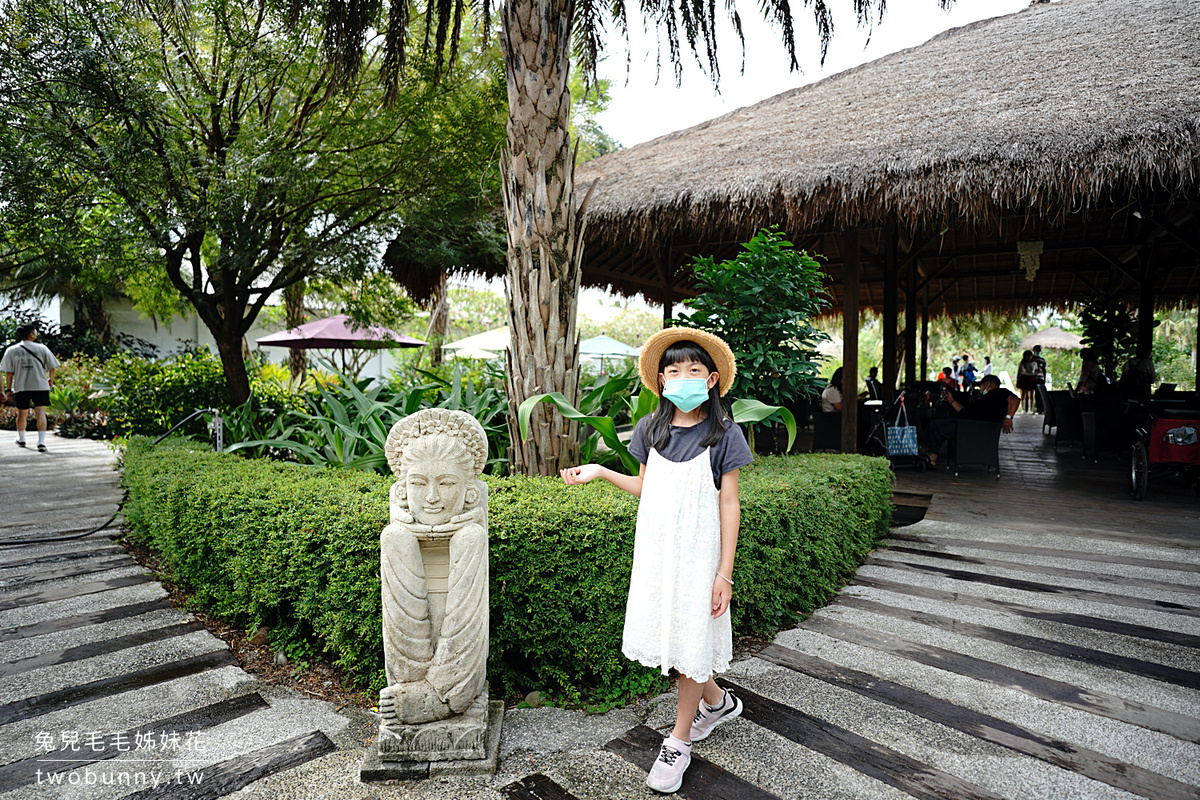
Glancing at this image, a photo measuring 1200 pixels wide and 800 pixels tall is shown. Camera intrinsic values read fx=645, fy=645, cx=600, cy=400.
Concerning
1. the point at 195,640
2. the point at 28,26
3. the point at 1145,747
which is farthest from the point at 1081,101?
the point at 28,26

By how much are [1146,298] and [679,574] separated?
9812mm


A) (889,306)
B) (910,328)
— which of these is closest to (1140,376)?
(910,328)

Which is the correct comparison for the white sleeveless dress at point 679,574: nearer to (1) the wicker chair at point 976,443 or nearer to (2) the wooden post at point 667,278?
(1) the wicker chair at point 976,443

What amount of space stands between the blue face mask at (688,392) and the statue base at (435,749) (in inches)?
49.5

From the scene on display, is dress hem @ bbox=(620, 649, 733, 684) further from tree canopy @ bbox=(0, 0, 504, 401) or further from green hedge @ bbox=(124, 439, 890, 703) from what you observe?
A: tree canopy @ bbox=(0, 0, 504, 401)

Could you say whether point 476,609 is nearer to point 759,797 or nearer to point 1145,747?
point 759,797

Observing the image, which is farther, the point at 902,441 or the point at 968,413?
the point at 968,413

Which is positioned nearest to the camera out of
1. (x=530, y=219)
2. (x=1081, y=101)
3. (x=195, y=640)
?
(x=195, y=640)

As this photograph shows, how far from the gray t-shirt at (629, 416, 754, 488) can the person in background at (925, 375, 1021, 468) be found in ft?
18.6

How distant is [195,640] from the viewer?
10.2 feet

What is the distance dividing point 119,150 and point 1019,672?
6644 mm

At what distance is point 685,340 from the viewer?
7.10 ft

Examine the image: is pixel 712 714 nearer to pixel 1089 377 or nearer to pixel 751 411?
pixel 751 411

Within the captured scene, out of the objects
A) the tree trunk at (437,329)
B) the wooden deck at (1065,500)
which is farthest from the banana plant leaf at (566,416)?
the tree trunk at (437,329)
